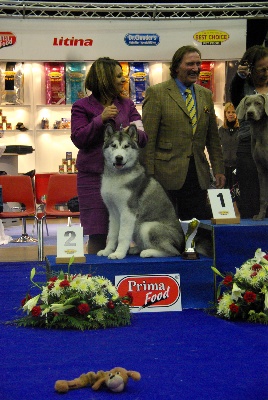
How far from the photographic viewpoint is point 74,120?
403 cm

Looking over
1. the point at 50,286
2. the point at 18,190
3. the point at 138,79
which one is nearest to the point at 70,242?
the point at 50,286

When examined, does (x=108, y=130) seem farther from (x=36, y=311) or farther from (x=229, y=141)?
(x=229, y=141)

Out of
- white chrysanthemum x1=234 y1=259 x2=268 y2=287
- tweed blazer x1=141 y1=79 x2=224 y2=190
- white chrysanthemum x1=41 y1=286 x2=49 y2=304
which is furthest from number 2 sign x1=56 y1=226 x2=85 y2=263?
white chrysanthemum x1=234 y1=259 x2=268 y2=287

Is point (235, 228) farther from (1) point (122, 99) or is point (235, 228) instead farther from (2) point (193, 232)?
(1) point (122, 99)

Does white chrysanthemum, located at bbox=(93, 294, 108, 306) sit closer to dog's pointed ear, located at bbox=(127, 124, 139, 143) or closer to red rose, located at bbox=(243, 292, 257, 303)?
red rose, located at bbox=(243, 292, 257, 303)

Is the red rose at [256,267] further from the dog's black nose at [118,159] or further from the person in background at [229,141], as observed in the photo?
the person in background at [229,141]

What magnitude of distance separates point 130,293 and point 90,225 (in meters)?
0.56

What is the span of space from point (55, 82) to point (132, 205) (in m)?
7.74

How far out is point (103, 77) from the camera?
12.8 feet

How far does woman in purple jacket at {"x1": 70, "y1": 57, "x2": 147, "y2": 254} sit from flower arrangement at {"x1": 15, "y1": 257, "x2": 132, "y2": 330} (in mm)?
603

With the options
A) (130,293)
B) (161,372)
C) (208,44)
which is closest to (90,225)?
(130,293)

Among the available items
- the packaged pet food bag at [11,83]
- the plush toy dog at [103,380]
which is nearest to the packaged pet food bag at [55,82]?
the packaged pet food bag at [11,83]

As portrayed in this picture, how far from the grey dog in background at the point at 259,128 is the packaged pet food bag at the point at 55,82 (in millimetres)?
7399

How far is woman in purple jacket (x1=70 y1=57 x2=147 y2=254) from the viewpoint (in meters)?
3.91
